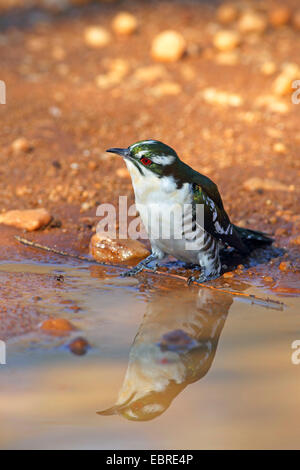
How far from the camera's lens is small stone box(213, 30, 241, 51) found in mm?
9836

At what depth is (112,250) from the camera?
16.5 feet

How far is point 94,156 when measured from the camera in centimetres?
706

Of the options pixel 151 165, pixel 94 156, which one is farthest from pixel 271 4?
pixel 151 165

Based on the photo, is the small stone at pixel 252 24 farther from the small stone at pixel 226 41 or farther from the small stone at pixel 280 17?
the small stone at pixel 226 41

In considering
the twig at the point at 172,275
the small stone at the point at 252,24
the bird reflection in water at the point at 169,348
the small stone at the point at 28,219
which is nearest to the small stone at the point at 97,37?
the small stone at the point at 252,24

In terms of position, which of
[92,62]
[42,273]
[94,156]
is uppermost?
[92,62]

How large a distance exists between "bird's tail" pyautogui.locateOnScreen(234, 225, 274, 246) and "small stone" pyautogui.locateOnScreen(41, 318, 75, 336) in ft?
5.81

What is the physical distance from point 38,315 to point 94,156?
10.9 feet

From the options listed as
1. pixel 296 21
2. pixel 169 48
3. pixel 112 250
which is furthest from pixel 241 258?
pixel 296 21

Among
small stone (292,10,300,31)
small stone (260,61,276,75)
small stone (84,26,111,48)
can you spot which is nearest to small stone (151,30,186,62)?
small stone (84,26,111,48)

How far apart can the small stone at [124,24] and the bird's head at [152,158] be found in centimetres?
680

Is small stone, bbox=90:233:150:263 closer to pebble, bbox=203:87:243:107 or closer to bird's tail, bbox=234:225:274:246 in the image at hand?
bird's tail, bbox=234:225:274:246

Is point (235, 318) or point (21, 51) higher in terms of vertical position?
point (21, 51)

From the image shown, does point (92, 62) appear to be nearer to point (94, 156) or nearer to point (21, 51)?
point (21, 51)
